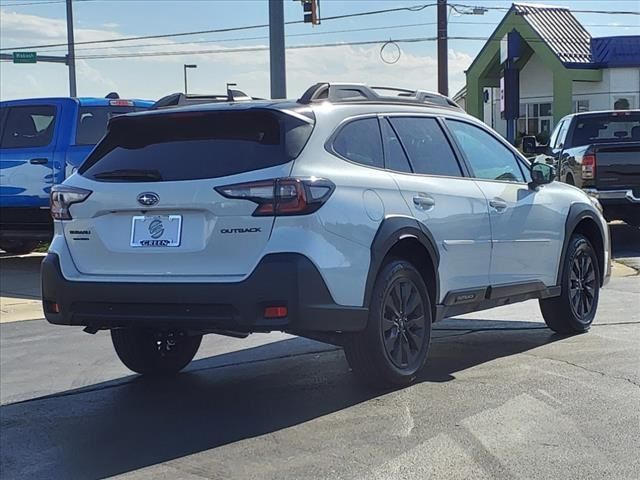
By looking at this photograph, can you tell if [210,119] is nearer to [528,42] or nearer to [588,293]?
[588,293]

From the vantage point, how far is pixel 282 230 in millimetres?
5059

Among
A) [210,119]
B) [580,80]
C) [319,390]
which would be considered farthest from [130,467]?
[580,80]

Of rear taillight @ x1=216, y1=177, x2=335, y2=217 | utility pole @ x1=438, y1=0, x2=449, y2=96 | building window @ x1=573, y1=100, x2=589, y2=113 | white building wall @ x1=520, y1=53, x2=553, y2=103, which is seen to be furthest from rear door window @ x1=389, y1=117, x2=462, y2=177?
white building wall @ x1=520, y1=53, x2=553, y2=103

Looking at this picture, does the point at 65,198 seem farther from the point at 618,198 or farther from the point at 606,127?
the point at 606,127

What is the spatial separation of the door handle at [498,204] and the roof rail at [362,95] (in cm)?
82

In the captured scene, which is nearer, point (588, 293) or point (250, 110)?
point (250, 110)

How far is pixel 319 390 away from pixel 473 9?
2636 centimetres

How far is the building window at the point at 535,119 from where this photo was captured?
4191 cm

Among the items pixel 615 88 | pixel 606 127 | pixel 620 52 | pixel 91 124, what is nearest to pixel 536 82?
pixel 615 88

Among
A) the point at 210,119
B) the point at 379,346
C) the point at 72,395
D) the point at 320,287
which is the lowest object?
the point at 72,395

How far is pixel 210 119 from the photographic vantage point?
5.48 m

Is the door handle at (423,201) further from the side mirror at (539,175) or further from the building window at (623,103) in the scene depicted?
the building window at (623,103)

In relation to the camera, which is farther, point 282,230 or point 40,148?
point 40,148

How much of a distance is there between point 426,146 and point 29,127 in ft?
26.0
